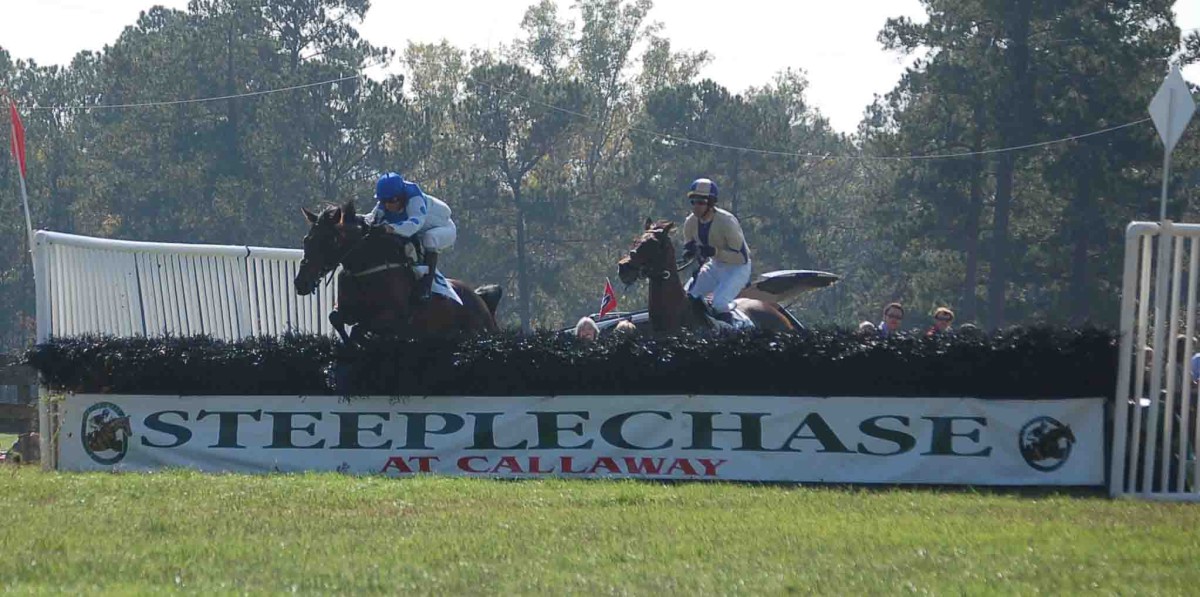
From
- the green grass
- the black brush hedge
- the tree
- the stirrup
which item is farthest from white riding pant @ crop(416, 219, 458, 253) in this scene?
the tree

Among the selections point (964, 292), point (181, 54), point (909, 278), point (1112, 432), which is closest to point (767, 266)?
point (909, 278)

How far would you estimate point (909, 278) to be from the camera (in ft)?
158

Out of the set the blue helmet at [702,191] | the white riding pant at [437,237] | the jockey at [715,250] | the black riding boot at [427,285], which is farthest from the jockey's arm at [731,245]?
the black riding boot at [427,285]

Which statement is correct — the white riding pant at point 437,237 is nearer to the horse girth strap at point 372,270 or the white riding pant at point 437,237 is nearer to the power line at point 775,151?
the horse girth strap at point 372,270

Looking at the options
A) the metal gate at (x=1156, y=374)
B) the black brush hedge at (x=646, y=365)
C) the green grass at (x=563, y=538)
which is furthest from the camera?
the black brush hedge at (x=646, y=365)

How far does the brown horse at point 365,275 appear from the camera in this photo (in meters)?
13.8

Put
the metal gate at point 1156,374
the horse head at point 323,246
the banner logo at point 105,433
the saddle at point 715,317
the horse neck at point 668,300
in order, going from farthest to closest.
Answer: the saddle at point 715,317 → the horse neck at point 668,300 → the horse head at point 323,246 → the banner logo at point 105,433 → the metal gate at point 1156,374

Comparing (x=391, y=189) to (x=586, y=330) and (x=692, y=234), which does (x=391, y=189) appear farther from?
(x=692, y=234)

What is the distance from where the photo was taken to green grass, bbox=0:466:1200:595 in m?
7.64

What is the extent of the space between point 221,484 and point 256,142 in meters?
44.5

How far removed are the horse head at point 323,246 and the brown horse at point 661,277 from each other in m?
2.43

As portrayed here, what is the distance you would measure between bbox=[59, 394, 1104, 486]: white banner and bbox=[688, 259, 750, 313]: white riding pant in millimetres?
3264

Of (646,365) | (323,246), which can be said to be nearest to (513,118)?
(323,246)

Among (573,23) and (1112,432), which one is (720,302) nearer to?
(1112,432)
